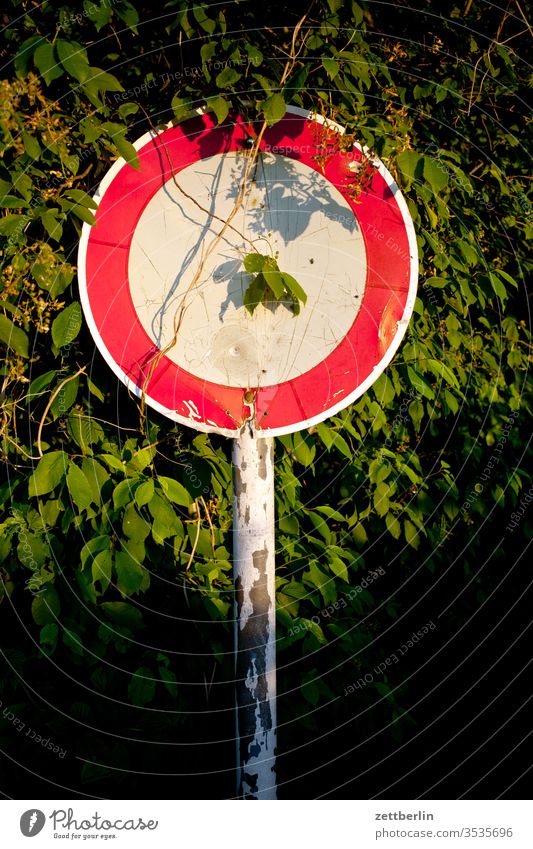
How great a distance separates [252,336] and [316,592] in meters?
0.90

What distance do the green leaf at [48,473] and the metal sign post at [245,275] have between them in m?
0.38

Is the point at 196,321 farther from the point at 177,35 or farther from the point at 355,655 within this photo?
the point at 355,655

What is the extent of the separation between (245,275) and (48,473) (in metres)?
0.67

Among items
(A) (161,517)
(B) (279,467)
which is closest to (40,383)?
(A) (161,517)

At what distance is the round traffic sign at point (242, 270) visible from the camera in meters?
1.50

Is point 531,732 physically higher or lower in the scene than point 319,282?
lower

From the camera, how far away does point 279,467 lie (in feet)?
7.25

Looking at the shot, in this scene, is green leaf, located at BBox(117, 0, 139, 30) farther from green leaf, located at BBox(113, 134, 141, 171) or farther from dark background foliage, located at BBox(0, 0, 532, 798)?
green leaf, located at BBox(113, 134, 141, 171)

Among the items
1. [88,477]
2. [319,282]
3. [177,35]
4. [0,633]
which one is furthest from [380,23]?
[0,633]

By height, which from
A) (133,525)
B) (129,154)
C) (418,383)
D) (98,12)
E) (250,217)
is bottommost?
(133,525)

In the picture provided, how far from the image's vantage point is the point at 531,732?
112 inches

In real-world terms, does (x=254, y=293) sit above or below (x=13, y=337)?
below

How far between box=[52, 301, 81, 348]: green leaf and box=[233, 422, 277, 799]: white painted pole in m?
0.57

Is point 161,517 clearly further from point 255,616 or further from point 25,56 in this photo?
point 25,56
